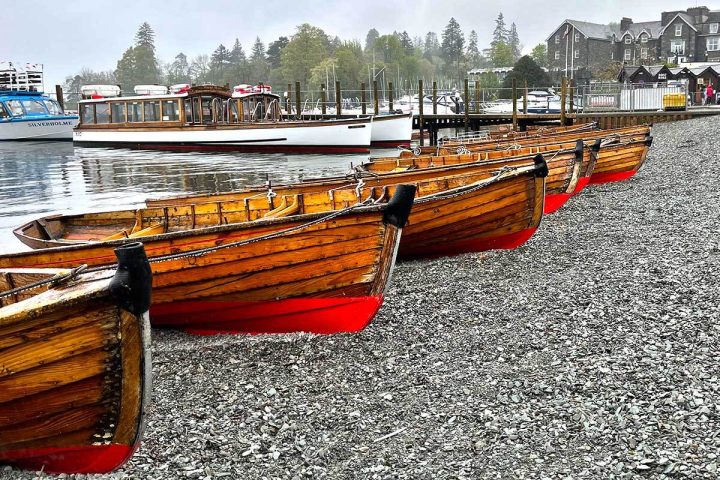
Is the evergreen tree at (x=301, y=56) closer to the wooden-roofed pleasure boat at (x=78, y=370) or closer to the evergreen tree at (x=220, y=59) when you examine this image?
the evergreen tree at (x=220, y=59)

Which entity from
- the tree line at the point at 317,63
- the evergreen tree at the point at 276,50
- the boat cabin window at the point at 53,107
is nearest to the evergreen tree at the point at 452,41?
the tree line at the point at 317,63

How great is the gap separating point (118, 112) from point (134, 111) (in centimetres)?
178

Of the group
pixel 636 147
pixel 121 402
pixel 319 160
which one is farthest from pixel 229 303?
pixel 319 160

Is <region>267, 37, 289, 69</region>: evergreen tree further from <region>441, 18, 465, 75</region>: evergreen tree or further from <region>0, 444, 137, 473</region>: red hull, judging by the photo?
<region>0, 444, 137, 473</region>: red hull

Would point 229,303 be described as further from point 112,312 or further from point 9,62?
point 9,62

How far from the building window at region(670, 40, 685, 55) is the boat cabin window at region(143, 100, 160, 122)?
2798 inches

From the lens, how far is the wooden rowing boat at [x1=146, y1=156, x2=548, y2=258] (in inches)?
380

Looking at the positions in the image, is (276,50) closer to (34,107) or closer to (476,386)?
(34,107)

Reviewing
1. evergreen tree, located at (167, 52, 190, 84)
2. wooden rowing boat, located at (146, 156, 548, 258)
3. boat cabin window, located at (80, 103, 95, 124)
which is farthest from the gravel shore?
evergreen tree, located at (167, 52, 190, 84)

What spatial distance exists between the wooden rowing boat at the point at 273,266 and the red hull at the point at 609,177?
11.6m

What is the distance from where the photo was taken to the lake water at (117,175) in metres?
19.4

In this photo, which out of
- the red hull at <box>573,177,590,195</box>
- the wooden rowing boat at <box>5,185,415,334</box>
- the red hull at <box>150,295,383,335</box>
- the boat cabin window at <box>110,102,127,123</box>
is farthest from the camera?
the boat cabin window at <box>110,102,127,123</box>

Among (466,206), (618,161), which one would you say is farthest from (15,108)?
(466,206)

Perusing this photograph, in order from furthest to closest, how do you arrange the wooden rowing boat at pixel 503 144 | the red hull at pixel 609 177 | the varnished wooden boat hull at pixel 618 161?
the wooden rowing boat at pixel 503 144 → the red hull at pixel 609 177 → the varnished wooden boat hull at pixel 618 161
